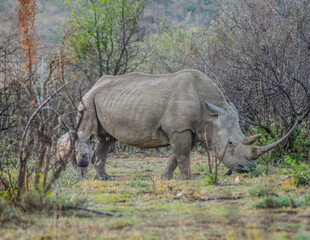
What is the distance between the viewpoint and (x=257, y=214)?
18.6 feet

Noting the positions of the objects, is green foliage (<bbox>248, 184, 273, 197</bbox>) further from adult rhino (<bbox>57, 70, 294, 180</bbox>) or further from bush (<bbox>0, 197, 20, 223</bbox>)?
bush (<bbox>0, 197, 20, 223</bbox>)

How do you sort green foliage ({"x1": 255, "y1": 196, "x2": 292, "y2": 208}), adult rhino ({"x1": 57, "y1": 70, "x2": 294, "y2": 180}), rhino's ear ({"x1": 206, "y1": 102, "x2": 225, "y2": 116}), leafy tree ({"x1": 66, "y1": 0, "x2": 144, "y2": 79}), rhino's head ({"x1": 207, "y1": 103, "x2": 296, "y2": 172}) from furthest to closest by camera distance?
leafy tree ({"x1": 66, "y1": 0, "x2": 144, "y2": 79}) → rhino's ear ({"x1": 206, "y1": 102, "x2": 225, "y2": 116}) → adult rhino ({"x1": 57, "y1": 70, "x2": 294, "y2": 180}) → rhino's head ({"x1": 207, "y1": 103, "x2": 296, "y2": 172}) → green foliage ({"x1": 255, "y1": 196, "x2": 292, "y2": 208})

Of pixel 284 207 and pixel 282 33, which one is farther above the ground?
pixel 282 33

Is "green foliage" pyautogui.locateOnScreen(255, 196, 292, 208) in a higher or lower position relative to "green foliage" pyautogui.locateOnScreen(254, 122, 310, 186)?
higher

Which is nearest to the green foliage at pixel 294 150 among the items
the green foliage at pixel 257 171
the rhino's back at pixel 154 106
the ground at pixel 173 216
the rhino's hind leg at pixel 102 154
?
the green foliage at pixel 257 171

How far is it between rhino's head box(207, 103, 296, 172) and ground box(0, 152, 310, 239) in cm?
73

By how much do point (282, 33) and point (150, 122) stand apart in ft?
12.7

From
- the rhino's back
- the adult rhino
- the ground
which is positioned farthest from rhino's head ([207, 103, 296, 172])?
the ground

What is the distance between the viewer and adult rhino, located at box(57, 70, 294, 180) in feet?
30.6

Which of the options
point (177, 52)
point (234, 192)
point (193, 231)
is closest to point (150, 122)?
point (234, 192)

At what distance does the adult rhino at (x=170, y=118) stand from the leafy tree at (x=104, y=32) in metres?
6.25

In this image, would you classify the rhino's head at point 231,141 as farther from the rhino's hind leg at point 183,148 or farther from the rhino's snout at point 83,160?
the rhino's snout at point 83,160

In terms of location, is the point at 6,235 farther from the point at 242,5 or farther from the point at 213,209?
the point at 242,5

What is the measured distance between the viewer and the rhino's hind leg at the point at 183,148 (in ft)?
31.0
